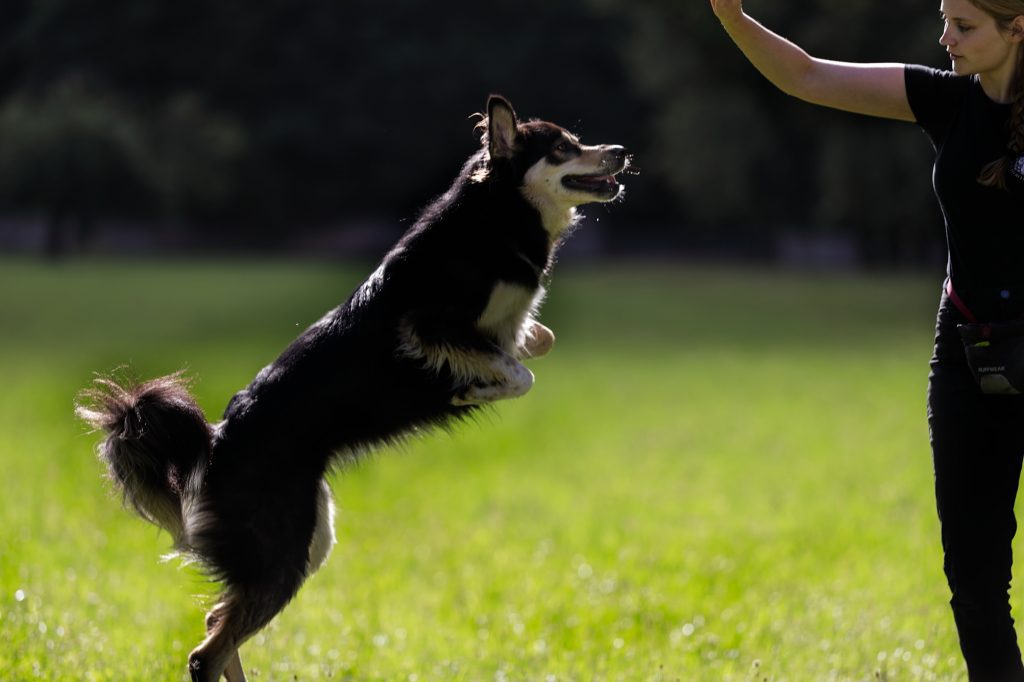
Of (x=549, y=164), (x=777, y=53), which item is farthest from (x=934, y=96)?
(x=549, y=164)

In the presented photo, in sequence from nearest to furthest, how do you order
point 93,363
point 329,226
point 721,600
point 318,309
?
point 721,600 < point 93,363 < point 318,309 < point 329,226

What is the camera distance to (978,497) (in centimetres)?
418

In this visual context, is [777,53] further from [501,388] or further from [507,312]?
[501,388]

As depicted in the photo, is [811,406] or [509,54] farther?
[509,54]

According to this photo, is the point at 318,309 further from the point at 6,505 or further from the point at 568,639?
the point at 568,639

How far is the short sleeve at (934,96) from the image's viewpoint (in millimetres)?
4215

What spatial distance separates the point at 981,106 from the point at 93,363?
19057 millimetres

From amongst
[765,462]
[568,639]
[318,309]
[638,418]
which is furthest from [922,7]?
[568,639]

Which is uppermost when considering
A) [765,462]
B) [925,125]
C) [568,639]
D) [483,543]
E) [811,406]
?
[925,125]

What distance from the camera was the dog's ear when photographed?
16.7 ft

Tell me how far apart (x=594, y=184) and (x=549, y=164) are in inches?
8.1

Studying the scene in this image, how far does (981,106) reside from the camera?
13.5 ft

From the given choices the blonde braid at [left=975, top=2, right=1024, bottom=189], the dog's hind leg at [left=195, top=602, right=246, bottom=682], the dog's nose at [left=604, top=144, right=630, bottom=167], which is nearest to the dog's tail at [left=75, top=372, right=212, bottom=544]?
the dog's hind leg at [left=195, top=602, right=246, bottom=682]

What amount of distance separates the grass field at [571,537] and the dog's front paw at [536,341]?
0.33 m
